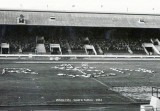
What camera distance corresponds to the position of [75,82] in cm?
3189

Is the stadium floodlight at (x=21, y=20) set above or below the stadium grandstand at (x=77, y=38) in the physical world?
above

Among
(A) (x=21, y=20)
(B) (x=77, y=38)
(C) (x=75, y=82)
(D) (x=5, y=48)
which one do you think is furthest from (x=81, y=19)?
(C) (x=75, y=82)

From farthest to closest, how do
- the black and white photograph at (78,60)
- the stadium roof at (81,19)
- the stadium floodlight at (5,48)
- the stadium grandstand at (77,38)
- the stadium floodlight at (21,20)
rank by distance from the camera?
the stadium roof at (81,19), the stadium floodlight at (21,20), the stadium grandstand at (77,38), the stadium floodlight at (5,48), the black and white photograph at (78,60)

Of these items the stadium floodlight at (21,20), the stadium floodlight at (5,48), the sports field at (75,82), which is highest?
the stadium floodlight at (21,20)

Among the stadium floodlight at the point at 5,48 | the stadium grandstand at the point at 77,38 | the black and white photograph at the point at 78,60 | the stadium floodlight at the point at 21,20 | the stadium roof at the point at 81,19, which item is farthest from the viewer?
the stadium roof at the point at 81,19

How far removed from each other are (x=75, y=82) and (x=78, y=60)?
18028 mm

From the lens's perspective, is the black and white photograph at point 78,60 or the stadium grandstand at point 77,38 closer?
the black and white photograph at point 78,60

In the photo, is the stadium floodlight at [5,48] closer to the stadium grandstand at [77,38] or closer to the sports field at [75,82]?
the stadium grandstand at [77,38]

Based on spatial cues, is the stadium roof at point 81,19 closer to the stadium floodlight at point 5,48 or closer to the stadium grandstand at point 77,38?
the stadium grandstand at point 77,38

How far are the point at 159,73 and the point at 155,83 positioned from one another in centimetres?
789

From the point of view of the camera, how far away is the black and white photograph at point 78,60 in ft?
80.1

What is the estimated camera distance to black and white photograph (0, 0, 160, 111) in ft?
80.1

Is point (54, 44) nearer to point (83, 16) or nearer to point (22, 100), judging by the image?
point (83, 16)

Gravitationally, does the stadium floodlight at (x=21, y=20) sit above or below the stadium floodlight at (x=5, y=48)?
above
